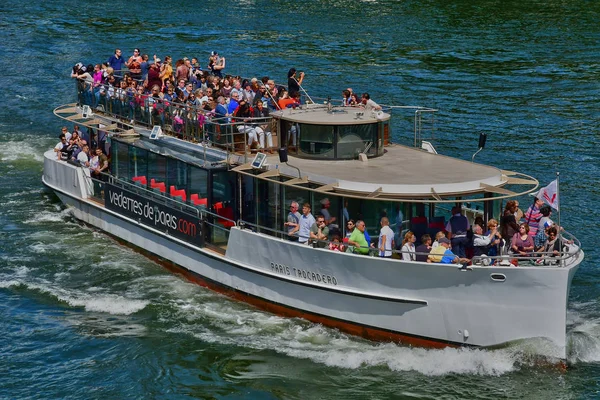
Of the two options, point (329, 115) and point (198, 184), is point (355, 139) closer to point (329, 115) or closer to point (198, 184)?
point (329, 115)

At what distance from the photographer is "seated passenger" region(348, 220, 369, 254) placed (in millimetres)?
22234

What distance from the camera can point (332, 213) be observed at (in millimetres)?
22969

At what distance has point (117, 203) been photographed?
2928cm

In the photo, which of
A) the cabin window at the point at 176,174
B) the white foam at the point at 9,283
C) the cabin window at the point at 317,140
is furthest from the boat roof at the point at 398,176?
the white foam at the point at 9,283

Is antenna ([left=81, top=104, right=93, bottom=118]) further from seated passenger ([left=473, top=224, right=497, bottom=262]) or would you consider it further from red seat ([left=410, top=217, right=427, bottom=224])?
Answer: seated passenger ([left=473, top=224, right=497, bottom=262])

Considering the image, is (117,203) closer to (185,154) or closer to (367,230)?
(185,154)

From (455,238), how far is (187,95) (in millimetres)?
10235

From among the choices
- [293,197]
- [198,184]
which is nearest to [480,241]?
[293,197]

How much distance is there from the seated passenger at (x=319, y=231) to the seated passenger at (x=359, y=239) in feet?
2.61

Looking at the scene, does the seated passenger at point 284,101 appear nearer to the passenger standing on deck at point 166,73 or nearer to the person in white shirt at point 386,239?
the person in white shirt at point 386,239

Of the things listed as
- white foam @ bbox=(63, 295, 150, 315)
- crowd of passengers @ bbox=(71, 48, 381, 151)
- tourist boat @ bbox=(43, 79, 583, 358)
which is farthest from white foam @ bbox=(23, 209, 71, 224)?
white foam @ bbox=(63, 295, 150, 315)

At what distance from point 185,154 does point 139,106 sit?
12.4 feet

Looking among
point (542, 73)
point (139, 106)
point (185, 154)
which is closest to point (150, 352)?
point (185, 154)

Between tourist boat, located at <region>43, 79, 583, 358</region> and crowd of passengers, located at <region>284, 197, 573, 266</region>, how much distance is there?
0.80ft
